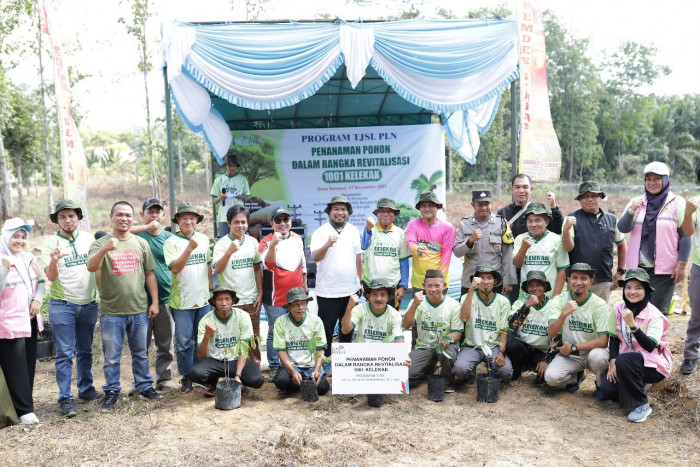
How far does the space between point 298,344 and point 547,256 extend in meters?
2.27

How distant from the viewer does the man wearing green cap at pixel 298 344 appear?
4.70m

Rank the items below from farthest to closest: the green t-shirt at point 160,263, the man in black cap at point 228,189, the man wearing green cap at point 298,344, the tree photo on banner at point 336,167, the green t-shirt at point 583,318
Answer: the tree photo on banner at point 336,167, the man in black cap at point 228,189, the green t-shirt at point 160,263, the man wearing green cap at point 298,344, the green t-shirt at point 583,318

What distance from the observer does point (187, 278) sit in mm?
4766

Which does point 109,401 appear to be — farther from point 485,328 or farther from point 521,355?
point 521,355

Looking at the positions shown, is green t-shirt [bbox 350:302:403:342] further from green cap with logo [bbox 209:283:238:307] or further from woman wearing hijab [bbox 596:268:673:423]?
woman wearing hijab [bbox 596:268:673:423]

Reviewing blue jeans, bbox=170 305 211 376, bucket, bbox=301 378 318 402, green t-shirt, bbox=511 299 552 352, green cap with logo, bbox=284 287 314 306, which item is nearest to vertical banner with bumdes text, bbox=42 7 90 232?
blue jeans, bbox=170 305 211 376

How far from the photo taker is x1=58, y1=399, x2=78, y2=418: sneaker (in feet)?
14.4

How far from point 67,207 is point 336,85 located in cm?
Result: 519

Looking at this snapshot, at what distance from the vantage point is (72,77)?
44.9 feet

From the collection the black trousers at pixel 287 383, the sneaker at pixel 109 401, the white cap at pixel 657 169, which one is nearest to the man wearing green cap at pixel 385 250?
the black trousers at pixel 287 383

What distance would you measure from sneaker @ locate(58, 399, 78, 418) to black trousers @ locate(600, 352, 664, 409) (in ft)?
13.7

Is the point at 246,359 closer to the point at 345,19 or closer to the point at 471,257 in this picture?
the point at 471,257

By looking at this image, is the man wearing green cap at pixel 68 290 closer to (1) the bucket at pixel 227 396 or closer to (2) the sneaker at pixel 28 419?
(2) the sneaker at pixel 28 419

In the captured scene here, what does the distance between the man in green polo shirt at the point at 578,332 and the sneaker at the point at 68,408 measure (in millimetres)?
3782
